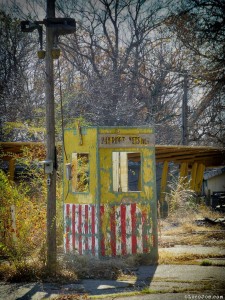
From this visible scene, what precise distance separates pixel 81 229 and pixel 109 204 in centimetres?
79

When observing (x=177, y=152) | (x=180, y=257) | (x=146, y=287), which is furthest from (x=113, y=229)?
(x=177, y=152)

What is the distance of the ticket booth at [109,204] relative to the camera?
873 centimetres

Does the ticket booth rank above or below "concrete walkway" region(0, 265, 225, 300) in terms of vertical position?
above

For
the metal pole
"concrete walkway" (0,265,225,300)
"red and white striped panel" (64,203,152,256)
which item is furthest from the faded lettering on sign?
"concrete walkway" (0,265,225,300)

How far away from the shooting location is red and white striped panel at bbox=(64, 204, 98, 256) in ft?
28.6

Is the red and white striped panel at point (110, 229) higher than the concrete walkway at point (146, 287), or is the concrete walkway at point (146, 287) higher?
the red and white striped panel at point (110, 229)

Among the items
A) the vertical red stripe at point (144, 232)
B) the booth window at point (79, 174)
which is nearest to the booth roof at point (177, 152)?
the booth window at point (79, 174)

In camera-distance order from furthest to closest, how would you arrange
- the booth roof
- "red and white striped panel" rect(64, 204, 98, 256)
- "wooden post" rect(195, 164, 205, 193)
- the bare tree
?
"wooden post" rect(195, 164, 205, 193) < the booth roof < the bare tree < "red and white striped panel" rect(64, 204, 98, 256)

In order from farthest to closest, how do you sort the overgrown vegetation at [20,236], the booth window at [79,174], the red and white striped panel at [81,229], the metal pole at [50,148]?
1. the booth window at [79,174]
2. the red and white striped panel at [81,229]
3. the metal pole at [50,148]
4. the overgrown vegetation at [20,236]

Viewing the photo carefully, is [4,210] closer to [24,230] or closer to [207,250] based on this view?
[24,230]

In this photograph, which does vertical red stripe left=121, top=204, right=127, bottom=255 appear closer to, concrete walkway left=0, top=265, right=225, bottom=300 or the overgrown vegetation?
concrete walkway left=0, top=265, right=225, bottom=300

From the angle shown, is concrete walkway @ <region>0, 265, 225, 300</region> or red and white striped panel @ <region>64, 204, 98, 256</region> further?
red and white striped panel @ <region>64, 204, 98, 256</region>

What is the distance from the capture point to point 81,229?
882 cm

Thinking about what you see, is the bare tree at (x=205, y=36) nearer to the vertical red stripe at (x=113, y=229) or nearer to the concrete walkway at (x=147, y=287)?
the vertical red stripe at (x=113, y=229)
